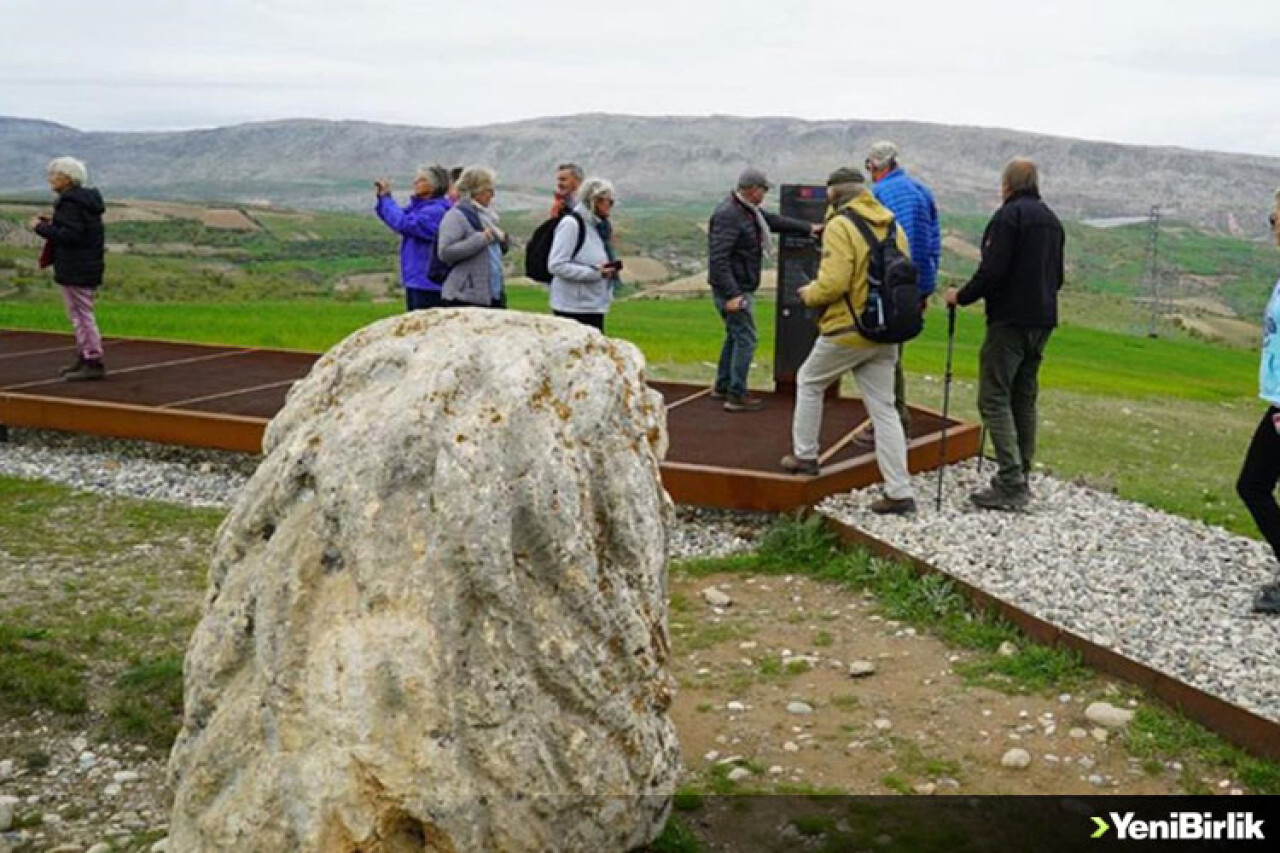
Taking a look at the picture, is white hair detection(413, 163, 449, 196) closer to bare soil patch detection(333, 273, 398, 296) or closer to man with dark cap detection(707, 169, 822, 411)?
man with dark cap detection(707, 169, 822, 411)

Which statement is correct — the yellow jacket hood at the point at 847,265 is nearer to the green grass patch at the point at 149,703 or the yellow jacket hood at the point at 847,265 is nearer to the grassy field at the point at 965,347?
the grassy field at the point at 965,347

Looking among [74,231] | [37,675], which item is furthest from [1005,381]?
[74,231]

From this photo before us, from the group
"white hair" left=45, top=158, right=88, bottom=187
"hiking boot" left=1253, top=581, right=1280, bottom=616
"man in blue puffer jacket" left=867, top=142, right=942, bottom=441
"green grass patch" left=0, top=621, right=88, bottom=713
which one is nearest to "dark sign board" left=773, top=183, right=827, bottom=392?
"man in blue puffer jacket" left=867, top=142, right=942, bottom=441

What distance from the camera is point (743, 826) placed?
559cm

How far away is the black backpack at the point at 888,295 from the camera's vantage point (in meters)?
8.74

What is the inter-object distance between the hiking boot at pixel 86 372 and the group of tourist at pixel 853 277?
2.12 m

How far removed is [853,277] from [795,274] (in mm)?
4508

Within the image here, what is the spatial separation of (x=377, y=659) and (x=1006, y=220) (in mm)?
6678

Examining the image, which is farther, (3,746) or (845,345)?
(845,345)

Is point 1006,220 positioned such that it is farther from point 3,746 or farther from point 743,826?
point 3,746

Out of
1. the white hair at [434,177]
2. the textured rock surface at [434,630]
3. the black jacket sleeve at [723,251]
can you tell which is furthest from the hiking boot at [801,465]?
the textured rock surface at [434,630]

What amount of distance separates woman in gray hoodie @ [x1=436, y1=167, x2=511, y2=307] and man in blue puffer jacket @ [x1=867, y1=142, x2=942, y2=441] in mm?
3450

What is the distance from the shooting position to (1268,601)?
784 cm

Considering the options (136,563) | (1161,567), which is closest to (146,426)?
(136,563)
